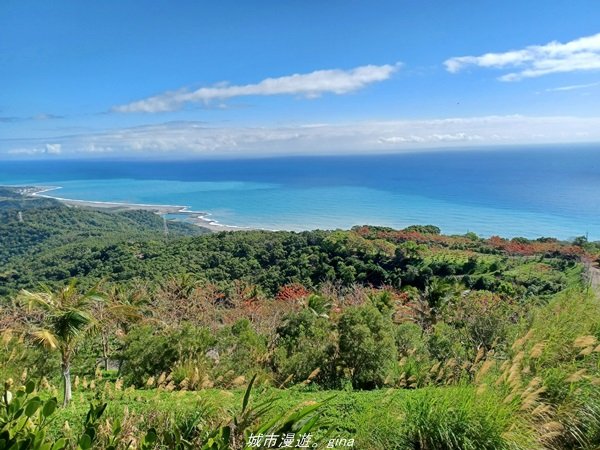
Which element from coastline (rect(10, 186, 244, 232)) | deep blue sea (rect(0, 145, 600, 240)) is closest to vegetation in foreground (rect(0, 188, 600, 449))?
deep blue sea (rect(0, 145, 600, 240))

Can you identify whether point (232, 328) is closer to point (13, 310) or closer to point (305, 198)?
point (13, 310)

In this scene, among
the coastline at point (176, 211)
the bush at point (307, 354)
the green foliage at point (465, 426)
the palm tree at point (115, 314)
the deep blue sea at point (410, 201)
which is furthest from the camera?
the coastline at point (176, 211)

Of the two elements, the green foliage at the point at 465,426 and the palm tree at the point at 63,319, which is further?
the palm tree at the point at 63,319

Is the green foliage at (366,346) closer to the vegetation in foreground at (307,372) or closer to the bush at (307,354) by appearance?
the vegetation in foreground at (307,372)

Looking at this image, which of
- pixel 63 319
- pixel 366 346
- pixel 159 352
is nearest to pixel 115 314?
pixel 159 352

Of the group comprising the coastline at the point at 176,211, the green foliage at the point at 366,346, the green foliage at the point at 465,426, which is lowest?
the coastline at the point at 176,211

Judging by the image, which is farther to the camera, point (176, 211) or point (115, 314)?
point (176, 211)

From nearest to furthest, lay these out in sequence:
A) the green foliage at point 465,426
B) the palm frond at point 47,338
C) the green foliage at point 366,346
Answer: the green foliage at point 465,426 → the palm frond at point 47,338 → the green foliage at point 366,346

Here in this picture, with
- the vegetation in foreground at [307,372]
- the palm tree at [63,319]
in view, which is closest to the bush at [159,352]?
the vegetation in foreground at [307,372]

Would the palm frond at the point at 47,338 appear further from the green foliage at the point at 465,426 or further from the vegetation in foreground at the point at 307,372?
the green foliage at the point at 465,426

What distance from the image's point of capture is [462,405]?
3.16 metres

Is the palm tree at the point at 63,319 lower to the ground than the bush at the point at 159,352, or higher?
higher

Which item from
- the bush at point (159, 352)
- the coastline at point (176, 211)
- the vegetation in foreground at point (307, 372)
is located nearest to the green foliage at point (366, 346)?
the vegetation in foreground at point (307, 372)

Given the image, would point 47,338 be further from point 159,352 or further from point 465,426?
point 465,426
